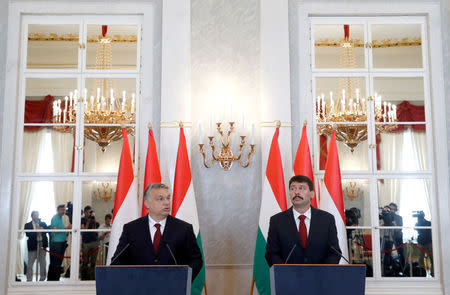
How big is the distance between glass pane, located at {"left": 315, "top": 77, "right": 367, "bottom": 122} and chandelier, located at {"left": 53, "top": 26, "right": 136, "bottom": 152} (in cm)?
197

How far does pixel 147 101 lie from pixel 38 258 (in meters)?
1.91

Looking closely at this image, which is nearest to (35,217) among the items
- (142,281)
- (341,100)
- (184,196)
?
(184,196)

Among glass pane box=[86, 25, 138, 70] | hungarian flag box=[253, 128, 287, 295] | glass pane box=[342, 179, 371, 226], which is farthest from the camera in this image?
glass pane box=[86, 25, 138, 70]

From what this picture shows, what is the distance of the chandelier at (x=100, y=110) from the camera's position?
5.61m

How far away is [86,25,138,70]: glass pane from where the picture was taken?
5734 millimetres

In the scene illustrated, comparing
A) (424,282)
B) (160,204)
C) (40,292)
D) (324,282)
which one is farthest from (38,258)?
(424,282)

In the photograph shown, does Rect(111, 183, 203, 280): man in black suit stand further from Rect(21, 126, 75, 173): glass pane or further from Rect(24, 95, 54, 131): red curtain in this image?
Rect(24, 95, 54, 131): red curtain

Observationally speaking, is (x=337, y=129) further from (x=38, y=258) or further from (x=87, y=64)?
(x=38, y=258)

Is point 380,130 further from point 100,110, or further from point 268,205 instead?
point 100,110

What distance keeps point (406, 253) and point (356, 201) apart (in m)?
0.71

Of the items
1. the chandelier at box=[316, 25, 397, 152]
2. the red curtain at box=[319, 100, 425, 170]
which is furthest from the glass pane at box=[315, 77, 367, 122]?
the red curtain at box=[319, 100, 425, 170]

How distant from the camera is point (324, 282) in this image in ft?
10.7

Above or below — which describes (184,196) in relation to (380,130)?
below

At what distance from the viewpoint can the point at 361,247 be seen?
17.8ft
